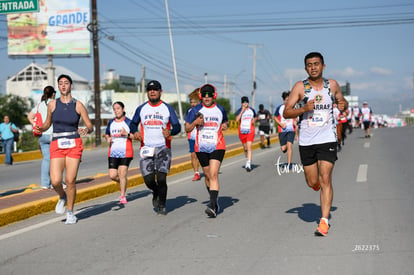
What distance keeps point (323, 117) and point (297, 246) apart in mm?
1537

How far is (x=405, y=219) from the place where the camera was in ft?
23.0

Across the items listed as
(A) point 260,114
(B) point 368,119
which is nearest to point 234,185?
(A) point 260,114

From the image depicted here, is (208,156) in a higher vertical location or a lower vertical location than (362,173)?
higher

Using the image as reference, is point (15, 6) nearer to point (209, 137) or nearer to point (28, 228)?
point (209, 137)

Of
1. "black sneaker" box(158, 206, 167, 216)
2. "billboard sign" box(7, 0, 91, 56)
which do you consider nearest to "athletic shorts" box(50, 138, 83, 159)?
"black sneaker" box(158, 206, 167, 216)

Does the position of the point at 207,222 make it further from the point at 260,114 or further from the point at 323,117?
the point at 260,114

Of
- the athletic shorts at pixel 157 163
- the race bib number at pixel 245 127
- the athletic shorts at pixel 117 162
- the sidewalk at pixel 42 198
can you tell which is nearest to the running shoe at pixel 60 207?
the sidewalk at pixel 42 198

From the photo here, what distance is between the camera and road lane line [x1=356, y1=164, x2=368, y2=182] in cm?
1156

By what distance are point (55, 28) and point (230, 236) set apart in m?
49.0

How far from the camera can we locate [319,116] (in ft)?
21.0

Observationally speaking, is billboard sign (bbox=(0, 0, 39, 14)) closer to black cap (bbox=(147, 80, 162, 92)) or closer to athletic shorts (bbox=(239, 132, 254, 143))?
athletic shorts (bbox=(239, 132, 254, 143))

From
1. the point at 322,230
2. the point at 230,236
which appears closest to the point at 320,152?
the point at 322,230

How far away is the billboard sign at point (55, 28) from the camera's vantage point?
167ft

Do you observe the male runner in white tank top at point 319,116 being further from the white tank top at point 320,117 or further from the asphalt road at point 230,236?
A: the asphalt road at point 230,236
